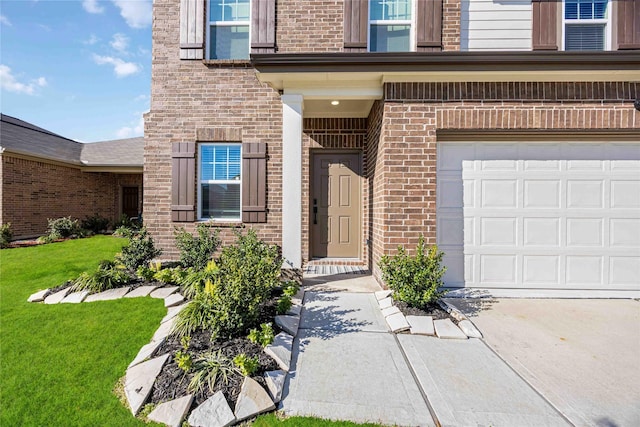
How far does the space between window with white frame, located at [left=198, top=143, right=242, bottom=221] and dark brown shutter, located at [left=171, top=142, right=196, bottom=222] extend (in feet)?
0.43

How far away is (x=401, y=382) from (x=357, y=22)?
5.01m

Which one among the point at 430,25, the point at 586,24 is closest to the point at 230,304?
the point at 430,25

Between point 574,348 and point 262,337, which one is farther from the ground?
point 262,337

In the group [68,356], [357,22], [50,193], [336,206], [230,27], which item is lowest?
[68,356]

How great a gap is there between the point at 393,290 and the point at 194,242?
329 cm

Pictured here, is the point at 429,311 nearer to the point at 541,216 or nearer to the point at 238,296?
the point at 238,296

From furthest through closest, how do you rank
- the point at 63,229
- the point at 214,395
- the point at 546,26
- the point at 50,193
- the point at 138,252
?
the point at 50,193
the point at 63,229
the point at 138,252
the point at 546,26
the point at 214,395

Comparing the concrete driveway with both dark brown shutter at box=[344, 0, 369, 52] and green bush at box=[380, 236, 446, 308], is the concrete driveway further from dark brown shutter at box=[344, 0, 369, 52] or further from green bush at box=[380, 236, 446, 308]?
dark brown shutter at box=[344, 0, 369, 52]

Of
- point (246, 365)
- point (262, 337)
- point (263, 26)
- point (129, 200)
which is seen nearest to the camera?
point (246, 365)

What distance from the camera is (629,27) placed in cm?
418

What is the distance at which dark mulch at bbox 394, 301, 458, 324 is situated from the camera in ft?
10.7

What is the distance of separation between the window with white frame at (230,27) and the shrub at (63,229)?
8332 millimetres

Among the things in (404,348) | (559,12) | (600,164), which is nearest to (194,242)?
(404,348)

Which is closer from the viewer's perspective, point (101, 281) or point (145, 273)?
point (101, 281)
